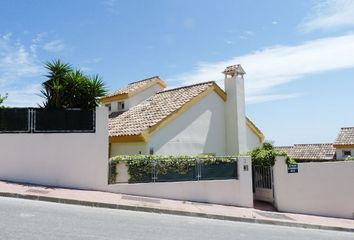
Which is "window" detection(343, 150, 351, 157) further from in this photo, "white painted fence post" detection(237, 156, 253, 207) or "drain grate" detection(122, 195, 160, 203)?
"drain grate" detection(122, 195, 160, 203)

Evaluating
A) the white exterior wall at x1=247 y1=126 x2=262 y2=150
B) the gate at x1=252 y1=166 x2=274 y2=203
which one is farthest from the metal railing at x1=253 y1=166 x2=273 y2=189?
the white exterior wall at x1=247 y1=126 x2=262 y2=150

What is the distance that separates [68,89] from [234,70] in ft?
33.7

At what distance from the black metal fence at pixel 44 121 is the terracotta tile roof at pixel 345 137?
28.1m

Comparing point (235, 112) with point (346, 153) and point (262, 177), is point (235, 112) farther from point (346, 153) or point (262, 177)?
point (346, 153)

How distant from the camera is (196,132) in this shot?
64.4 ft

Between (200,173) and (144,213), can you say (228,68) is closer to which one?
(200,173)

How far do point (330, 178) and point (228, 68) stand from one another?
850 centimetres

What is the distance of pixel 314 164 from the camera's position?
16688 millimetres

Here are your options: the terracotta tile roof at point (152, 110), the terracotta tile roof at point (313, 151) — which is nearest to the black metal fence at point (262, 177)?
the terracotta tile roof at point (152, 110)

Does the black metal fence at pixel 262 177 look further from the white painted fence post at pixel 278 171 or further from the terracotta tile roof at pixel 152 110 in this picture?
the terracotta tile roof at pixel 152 110

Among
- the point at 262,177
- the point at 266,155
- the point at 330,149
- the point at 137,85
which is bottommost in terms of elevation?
the point at 262,177

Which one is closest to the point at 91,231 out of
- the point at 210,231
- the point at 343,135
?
the point at 210,231

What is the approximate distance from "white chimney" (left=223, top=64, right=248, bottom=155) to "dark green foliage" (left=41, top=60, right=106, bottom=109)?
8.92m

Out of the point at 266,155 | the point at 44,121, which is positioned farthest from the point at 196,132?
the point at 44,121
